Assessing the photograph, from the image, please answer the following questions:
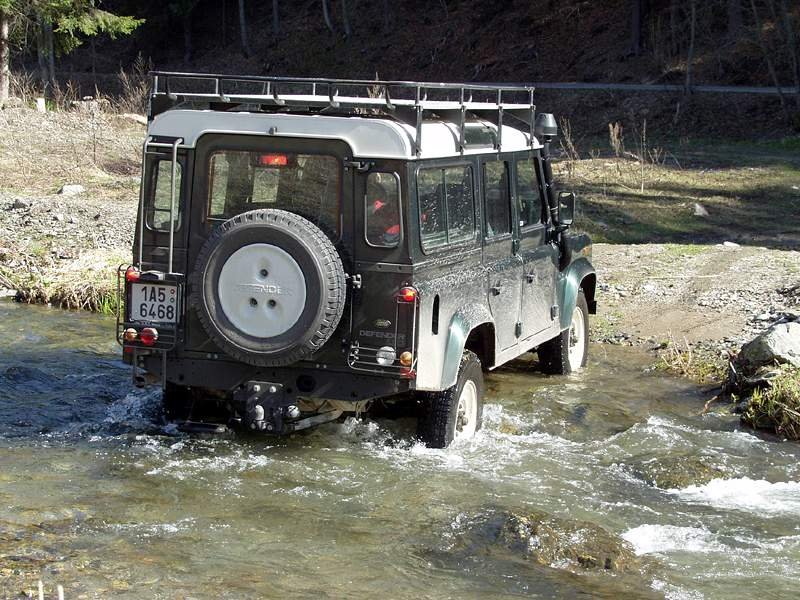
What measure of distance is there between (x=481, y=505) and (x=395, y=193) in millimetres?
2079

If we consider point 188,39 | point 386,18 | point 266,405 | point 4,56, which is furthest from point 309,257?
point 188,39

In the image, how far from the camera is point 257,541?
6680 millimetres

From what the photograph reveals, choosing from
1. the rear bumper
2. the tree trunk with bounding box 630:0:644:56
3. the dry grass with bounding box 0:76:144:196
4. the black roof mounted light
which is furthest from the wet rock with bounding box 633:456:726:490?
the tree trunk with bounding box 630:0:644:56

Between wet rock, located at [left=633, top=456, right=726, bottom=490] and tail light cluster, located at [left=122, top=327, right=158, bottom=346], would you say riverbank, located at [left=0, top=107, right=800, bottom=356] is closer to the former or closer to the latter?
wet rock, located at [left=633, top=456, right=726, bottom=490]

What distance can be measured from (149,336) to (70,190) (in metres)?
12.3

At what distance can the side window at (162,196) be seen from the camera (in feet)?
26.2

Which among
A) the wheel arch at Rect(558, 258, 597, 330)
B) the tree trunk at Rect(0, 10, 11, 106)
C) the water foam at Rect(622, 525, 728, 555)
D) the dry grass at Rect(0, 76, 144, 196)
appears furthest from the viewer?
the tree trunk at Rect(0, 10, 11, 106)

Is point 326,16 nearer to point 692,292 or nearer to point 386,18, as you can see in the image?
point 386,18

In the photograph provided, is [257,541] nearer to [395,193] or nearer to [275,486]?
[275,486]

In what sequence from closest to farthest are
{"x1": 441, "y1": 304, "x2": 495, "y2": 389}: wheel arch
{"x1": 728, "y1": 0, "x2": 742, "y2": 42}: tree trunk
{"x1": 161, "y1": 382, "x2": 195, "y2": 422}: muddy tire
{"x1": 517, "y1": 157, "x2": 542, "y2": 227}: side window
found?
{"x1": 441, "y1": 304, "x2": 495, "y2": 389}: wheel arch → {"x1": 161, "y1": 382, "x2": 195, "y2": 422}: muddy tire → {"x1": 517, "y1": 157, "x2": 542, "y2": 227}: side window → {"x1": 728, "y1": 0, "x2": 742, "y2": 42}: tree trunk

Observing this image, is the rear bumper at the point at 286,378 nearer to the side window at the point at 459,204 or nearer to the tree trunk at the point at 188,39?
the side window at the point at 459,204

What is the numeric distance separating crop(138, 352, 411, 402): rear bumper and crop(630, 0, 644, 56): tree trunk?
116ft

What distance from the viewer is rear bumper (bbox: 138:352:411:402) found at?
7766 mm

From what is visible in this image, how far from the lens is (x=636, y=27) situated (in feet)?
133
